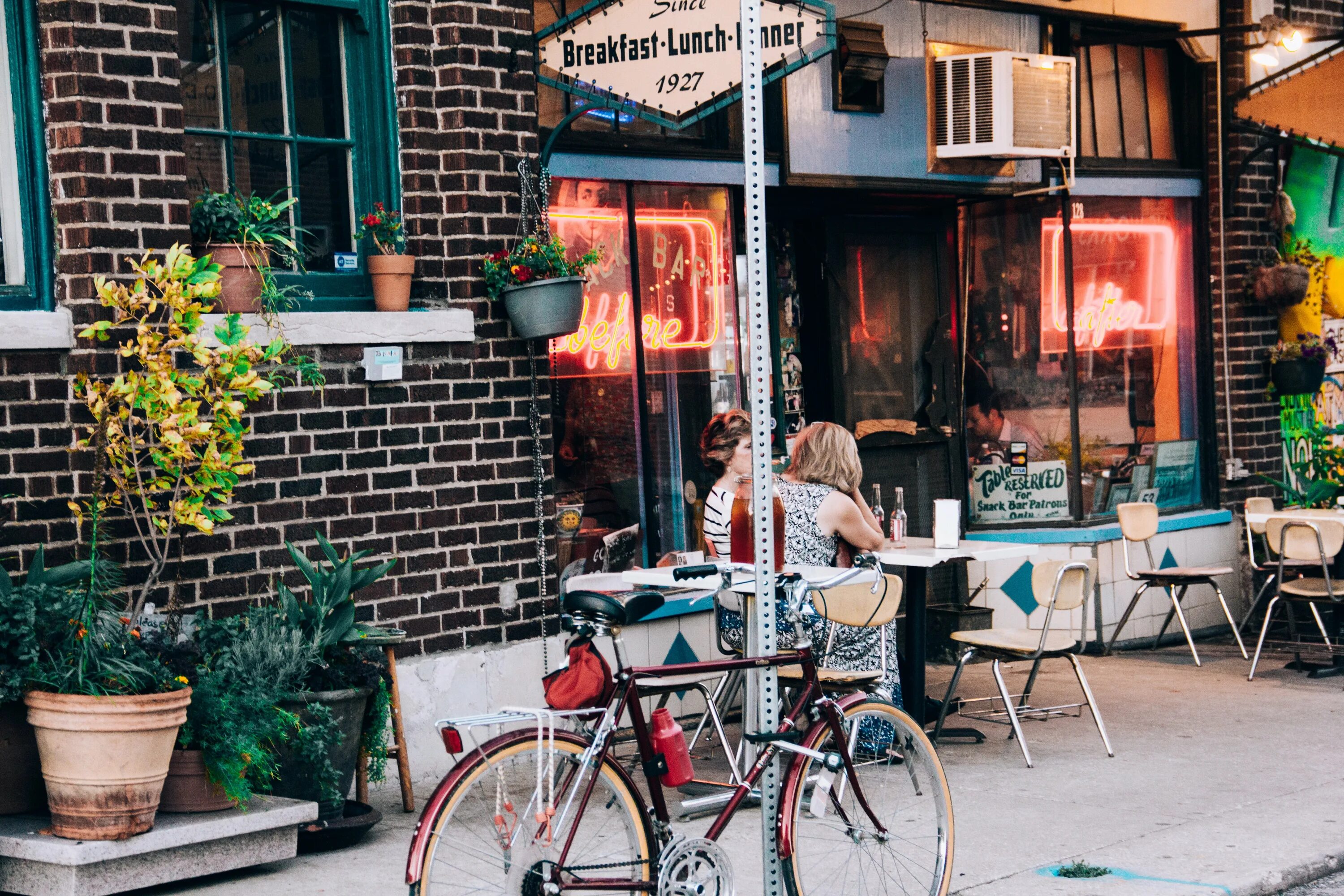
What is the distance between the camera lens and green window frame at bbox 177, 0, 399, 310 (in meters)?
6.44

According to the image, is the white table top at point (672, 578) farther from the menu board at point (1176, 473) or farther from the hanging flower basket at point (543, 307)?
the menu board at point (1176, 473)

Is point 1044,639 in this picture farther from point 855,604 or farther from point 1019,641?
point 855,604

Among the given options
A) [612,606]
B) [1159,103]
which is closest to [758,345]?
[612,606]

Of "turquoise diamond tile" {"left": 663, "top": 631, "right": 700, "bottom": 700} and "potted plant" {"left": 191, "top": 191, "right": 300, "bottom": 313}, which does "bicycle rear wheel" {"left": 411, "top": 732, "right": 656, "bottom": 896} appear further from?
"turquoise diamond tile" {"left": 663, "top": 631, "right": 700, "bottom": 700}

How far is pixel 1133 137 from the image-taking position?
36.0 feet

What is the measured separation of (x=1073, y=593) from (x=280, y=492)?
12.0ft

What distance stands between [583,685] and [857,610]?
101 inches

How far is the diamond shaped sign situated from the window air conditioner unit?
8.50 ft

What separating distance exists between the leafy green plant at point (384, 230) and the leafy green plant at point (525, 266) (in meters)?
0.42

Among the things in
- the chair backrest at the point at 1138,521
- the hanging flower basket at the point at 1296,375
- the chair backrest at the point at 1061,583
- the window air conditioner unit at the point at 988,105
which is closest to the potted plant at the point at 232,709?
the chair backrest at the point at 1061,583

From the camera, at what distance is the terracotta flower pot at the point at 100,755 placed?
4957 mm

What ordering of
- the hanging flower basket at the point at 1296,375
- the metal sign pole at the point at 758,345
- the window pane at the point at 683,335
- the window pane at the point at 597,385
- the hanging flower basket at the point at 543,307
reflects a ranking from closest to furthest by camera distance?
the metal sign pole at the point at 758,345 < the hanging flower basket at the point at 543,307 < the window pane at the point at 597,385 < the window pane at the point at 683,335 < the hanging flower basket at the point at 1296,375

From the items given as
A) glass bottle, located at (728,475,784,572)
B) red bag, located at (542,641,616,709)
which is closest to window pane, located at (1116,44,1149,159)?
glass bottle, located at (728,475,784,572)

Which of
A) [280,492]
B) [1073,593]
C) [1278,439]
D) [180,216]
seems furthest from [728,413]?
[1278,439]
